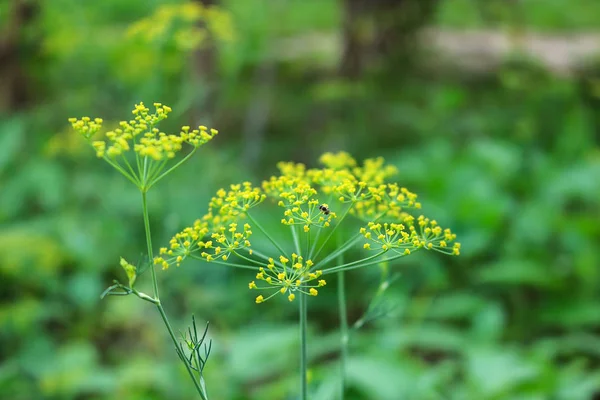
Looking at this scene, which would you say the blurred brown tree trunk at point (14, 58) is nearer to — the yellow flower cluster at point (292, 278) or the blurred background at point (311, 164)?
the blurred background at point (311, 164)

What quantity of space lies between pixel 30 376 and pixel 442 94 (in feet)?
13.4

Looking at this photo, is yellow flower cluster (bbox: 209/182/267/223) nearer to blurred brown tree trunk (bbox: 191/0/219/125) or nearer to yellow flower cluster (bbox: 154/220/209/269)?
yellow flower cluster (bbox: 154/220/209/269)

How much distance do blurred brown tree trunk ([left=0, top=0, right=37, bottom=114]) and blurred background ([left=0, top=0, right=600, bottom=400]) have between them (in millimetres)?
19

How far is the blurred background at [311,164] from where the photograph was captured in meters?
3.38

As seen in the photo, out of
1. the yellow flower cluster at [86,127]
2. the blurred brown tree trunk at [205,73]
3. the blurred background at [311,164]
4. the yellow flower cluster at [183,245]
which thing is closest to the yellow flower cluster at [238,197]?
the yellow flower cluster at [183,245]

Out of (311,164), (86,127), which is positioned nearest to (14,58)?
(311,164)

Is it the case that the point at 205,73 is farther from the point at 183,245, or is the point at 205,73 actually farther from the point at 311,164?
the point at 183,245

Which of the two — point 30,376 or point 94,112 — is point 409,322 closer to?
point 30,376

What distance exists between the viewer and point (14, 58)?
5.65m

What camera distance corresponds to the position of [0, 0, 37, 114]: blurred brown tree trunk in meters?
5.43

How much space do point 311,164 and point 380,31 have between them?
5.83 ft

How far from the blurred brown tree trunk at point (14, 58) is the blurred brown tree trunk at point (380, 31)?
2922 millimetres

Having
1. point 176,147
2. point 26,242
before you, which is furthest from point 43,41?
point 176,147

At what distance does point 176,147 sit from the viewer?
1054 mm
